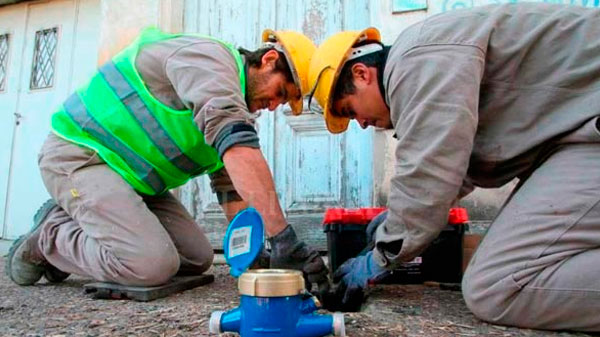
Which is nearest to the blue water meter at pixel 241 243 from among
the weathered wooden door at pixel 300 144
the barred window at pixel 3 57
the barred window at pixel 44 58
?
the weathered wooden door at pixel 300 144

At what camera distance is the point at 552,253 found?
4.91ft

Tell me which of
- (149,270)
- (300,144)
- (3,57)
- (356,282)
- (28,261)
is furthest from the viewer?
(3,57)

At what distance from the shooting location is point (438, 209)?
5.14 feet

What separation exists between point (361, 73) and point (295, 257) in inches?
27.7

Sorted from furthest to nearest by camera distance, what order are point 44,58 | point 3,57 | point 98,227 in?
point 3,57 → point 44,58 → point 98,227

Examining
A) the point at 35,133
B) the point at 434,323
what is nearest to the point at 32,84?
the point at 35,133

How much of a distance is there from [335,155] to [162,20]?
178 centimetres

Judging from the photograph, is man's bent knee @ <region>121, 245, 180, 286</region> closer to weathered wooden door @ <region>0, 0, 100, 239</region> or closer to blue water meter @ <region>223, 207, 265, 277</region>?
blue water meter @ <region>223, 207, 265, 277</region>

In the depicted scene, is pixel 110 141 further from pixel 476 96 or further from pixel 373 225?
pixel 476 96

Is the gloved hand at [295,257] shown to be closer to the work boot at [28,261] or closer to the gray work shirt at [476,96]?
the gray work shirt at [476,96]

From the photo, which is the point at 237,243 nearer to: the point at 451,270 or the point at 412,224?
the point at 412,224

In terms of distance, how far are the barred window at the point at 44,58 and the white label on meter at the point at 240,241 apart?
15.2ft

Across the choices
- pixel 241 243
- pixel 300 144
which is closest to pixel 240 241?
pixel 241 243

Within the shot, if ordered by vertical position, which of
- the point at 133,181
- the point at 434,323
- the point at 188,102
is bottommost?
the point at 434,323
